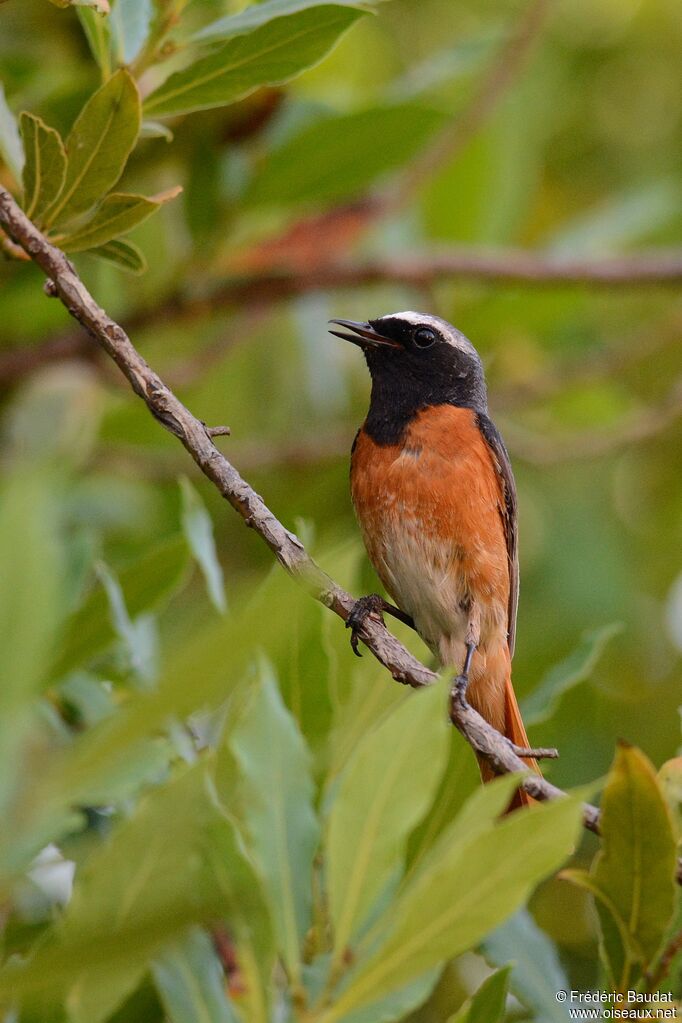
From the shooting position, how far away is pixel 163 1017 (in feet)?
7.31

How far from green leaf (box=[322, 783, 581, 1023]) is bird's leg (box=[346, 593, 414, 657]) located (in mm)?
1031

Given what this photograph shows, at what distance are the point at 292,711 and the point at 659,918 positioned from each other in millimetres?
751

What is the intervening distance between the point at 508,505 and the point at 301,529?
2.00 metres

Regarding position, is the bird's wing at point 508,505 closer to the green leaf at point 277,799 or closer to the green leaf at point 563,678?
the green leaf at point 563,678

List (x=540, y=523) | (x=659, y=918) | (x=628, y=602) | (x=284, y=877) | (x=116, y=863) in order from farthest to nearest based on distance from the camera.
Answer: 1. (x=540, y=523)
2. (x=628, y=602)
3. (x=659, y=918)
4. (x=284, y=877)
5. (x=116, y=863)

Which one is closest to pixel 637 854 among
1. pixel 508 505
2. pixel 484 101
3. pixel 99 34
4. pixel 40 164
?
pixel 40 164

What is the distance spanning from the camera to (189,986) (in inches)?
76.8

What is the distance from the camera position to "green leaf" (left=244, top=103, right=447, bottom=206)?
4785 millimetres

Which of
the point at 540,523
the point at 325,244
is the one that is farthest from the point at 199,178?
the point at 540,523

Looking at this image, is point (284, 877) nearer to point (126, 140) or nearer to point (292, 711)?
point (292, 711)

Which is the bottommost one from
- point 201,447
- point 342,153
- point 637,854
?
point 637,854

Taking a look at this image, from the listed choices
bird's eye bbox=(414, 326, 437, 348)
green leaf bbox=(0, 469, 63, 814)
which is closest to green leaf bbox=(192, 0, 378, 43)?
green leaf bbox=(0, 469, 63, 814)

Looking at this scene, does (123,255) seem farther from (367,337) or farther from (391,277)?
(391,277)

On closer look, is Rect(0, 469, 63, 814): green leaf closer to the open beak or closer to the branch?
the branch
